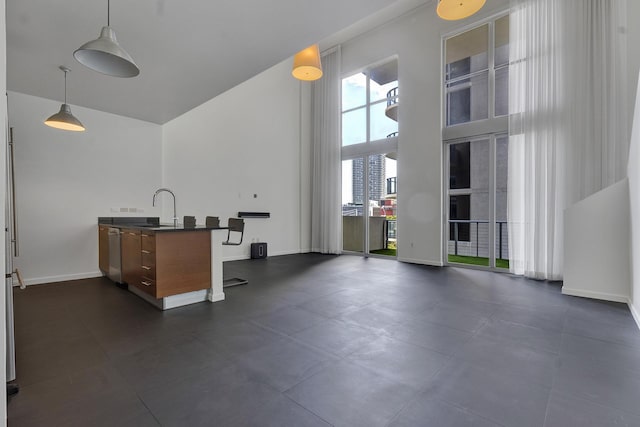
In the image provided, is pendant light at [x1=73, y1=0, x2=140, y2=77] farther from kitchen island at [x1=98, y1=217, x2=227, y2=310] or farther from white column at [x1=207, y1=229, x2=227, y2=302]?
white column at [x1=207, y1=229, x2=227, y2=302]

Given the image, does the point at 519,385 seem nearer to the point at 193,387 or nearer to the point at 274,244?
the point at 193,387

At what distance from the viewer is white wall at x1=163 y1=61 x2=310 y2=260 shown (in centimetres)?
586

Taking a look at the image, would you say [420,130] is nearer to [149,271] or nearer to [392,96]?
[392,96]

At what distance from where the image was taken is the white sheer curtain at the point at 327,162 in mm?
7590

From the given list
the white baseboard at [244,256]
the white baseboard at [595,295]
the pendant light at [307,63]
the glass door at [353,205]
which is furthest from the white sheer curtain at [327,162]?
the white baseboard at [595,295]

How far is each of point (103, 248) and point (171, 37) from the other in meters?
3.58

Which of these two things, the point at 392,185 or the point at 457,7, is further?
the point at 392,185

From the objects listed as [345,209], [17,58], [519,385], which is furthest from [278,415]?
[345,209]

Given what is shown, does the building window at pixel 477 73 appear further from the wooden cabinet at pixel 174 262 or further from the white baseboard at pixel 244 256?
the wooden cabinet at pixel 174 262

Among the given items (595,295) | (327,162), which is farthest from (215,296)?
(327,162)

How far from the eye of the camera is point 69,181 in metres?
4.64

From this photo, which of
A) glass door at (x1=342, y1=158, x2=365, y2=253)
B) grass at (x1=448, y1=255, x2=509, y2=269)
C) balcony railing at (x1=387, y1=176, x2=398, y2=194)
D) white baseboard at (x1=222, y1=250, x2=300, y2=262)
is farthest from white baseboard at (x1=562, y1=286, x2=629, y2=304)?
white baseboard at (x1=222, y1=250, x2=300, y2=262)

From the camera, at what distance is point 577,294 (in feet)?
12.3

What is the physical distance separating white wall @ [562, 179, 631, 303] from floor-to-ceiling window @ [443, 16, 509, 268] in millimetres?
1582
